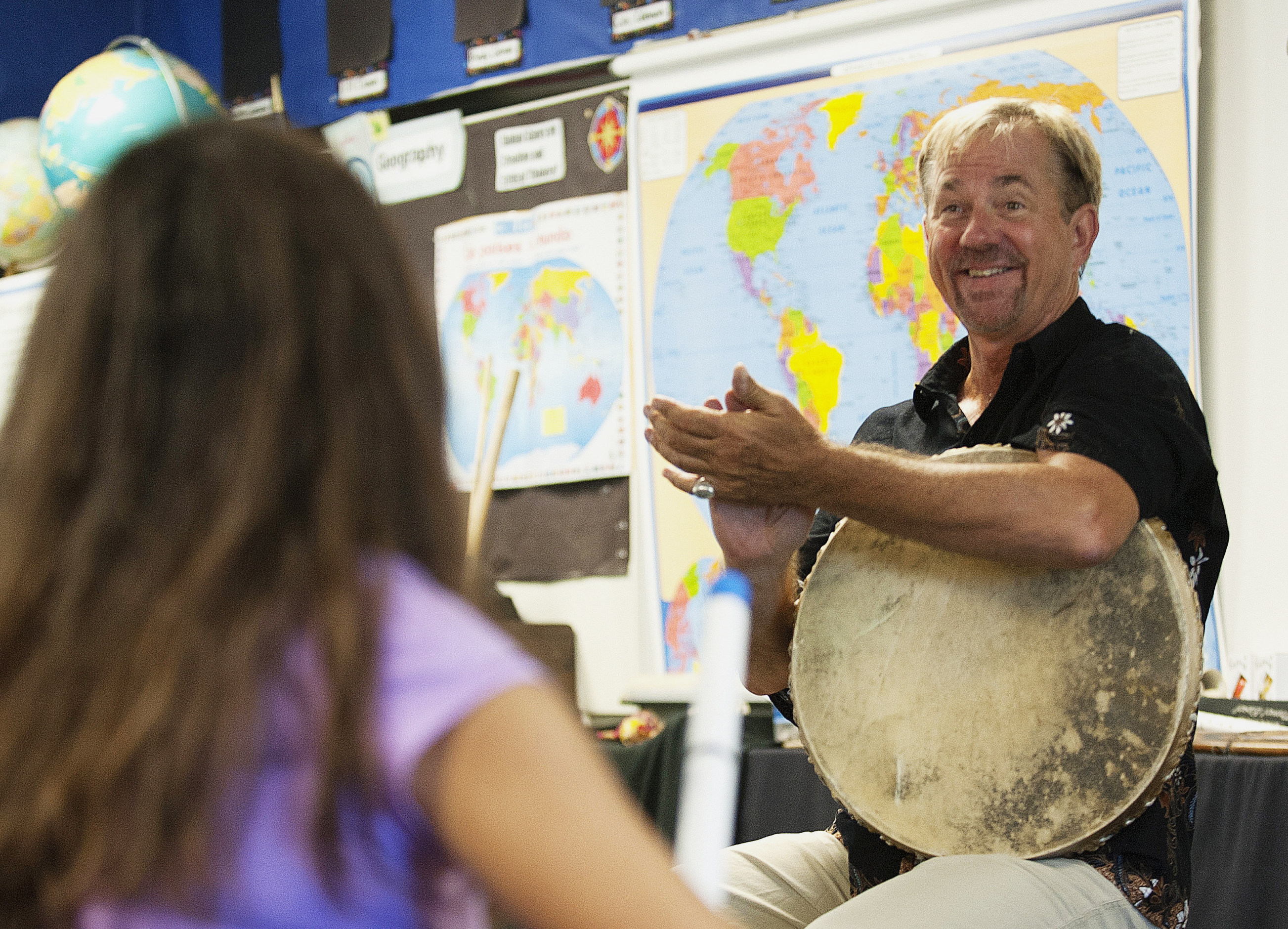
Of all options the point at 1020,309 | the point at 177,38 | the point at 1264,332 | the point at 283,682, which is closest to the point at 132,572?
the point at 283,682

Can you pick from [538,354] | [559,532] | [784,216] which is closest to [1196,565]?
[784,216]

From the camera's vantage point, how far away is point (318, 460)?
646mm

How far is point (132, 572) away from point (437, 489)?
174 millimetres

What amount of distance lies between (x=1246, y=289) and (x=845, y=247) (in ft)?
3.14

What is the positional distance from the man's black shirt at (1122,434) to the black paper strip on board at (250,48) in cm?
338

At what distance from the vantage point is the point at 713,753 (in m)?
0.70

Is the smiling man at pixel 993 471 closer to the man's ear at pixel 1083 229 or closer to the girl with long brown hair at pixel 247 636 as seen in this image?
the man's ear at pixel 1083 229

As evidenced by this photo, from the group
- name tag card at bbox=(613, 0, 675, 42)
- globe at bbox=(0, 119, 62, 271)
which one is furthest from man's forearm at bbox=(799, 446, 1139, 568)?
globe at bbox=(0, 119, 62, 271)

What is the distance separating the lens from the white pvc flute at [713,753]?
0.69 meters

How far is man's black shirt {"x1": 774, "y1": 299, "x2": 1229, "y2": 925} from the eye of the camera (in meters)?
1.46

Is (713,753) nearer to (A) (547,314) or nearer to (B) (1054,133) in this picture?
(B) (1054,133)

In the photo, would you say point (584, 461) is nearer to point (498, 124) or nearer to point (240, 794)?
point (498, 124)

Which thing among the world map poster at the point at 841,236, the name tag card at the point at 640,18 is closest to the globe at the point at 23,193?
the name tag card at the point at 640,18

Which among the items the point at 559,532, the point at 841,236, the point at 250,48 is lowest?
the point at 559,532
